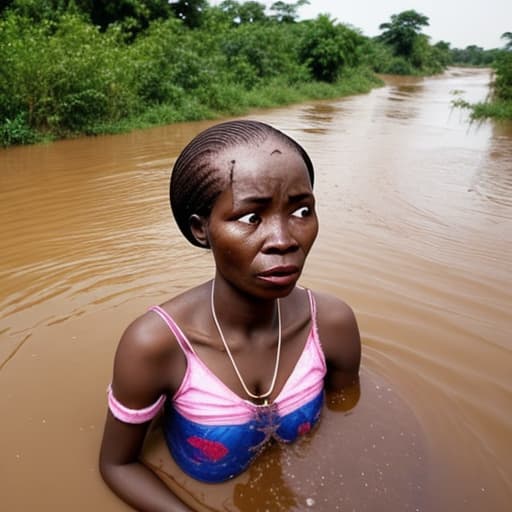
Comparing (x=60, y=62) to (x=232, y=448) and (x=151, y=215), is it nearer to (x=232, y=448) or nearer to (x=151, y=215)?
(x=151, y=215)

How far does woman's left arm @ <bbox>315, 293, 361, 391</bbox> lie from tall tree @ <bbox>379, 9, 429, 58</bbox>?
166 feet

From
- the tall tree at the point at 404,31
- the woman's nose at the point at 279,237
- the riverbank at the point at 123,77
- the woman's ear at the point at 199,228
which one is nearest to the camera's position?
the woman's nose at the point at 279,237

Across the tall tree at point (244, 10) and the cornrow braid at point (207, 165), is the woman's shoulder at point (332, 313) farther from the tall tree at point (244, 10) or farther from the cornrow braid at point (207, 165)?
the tall tree at point (244, 10)

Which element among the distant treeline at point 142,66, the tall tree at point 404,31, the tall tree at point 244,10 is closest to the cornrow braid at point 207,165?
the distant treeline at point 142,66

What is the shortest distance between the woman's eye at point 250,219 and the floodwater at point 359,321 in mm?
872

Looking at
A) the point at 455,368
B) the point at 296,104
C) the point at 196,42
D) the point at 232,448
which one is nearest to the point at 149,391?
the point at 232,448

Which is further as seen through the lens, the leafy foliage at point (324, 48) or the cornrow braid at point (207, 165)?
the leafy foliage at point (324, 48)

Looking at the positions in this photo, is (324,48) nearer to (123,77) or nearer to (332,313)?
(123,77)

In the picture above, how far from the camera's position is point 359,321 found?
2.76 meters

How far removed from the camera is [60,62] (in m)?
7.96

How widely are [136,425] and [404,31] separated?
51.6 m

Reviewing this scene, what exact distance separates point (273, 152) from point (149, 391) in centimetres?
71

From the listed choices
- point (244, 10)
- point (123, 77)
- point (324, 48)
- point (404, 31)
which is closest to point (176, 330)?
point (123, 77)

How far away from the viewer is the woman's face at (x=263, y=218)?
1191mm
